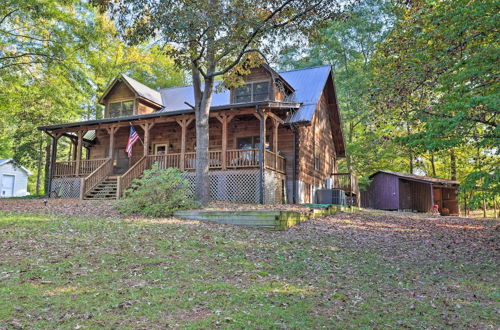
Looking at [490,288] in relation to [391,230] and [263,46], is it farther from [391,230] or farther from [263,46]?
[263,46]

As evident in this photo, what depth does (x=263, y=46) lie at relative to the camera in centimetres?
1321

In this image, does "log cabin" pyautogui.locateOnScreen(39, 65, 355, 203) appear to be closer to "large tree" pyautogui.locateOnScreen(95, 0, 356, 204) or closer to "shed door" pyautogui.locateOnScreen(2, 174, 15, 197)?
"large tree" pyautogui.locateOnScreen(95, 0, 356, 204)

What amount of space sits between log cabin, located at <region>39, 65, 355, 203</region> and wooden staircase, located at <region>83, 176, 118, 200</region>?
1.9 inches

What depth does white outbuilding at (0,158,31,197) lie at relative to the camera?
104 ft

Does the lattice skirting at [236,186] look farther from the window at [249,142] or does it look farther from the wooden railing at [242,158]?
the window at [249,142]

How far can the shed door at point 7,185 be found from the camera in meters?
32.1

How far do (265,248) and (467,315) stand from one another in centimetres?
411

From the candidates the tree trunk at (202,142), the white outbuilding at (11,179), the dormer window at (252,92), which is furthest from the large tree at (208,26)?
the white outbuilding at (11,179)

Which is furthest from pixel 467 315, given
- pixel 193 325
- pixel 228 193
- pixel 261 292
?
pixel 228 193

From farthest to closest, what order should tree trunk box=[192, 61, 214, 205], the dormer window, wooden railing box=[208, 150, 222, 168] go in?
the dormer window → wooden railing box=[208, 150, 222, 168] → tree trunk box=[192, 61, 214, 205]

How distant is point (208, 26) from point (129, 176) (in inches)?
335

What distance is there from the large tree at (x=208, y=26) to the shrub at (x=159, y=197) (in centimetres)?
129

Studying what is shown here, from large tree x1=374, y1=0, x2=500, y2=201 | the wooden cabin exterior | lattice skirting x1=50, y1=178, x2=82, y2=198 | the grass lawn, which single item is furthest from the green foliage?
the wooden cabin exterior

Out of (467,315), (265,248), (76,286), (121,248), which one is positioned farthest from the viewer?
(265,248)
